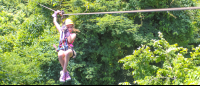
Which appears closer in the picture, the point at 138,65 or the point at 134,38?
the point at 138,65

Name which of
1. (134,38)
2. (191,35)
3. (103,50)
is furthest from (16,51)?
(191,35)

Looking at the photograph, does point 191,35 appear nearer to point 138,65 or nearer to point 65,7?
point 138,65

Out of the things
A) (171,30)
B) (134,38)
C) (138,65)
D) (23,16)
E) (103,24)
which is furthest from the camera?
(23,16)

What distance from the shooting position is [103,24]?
315 inches

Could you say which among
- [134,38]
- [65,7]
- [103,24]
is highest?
[65,7]

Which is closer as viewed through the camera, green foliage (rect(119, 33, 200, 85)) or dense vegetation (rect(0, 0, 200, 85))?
green foliage (rect(119, 33, 200, 85))

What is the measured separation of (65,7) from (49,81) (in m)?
3.62

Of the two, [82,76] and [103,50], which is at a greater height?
[103,50]

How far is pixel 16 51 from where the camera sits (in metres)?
8.04

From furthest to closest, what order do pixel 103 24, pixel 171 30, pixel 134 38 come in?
pixel 171 30, pixel 134 38, pixel 103 24

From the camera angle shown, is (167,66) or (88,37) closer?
(167,66)

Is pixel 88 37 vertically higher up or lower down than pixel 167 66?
higher up

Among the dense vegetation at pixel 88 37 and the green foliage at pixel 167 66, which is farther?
the dense vegetation at pixel 88 37

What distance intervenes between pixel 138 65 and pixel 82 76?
3.99m
